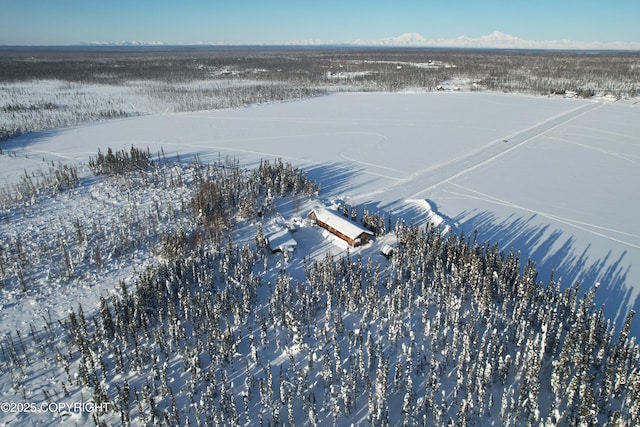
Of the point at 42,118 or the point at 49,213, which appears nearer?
the point at 49,213

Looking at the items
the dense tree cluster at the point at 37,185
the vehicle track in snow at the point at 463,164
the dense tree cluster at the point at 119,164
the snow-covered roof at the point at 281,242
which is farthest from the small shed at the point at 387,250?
the dense tree cluster at the point at 37,185

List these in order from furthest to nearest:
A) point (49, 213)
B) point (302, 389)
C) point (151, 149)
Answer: point (151, 149), point (49, 213), point (302, 389)

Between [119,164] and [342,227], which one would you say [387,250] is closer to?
[342,227]

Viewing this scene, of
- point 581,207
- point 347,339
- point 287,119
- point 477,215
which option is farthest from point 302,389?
point 287,119

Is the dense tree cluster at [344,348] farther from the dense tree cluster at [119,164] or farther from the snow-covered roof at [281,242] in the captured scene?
the dense tree cluster at [119,164]

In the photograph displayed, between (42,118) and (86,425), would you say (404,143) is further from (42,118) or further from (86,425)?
A: (42,118)

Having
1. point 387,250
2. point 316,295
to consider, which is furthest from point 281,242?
point 387,250

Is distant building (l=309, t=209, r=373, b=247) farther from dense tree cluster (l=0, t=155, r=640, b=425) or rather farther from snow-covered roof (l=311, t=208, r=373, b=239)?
dense tree cluster (l=0, t=155, r=640, b=425)

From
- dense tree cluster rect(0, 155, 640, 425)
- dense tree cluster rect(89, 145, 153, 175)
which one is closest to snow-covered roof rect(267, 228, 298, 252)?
dense tree cluster rect(0, 155, 640, 425)
